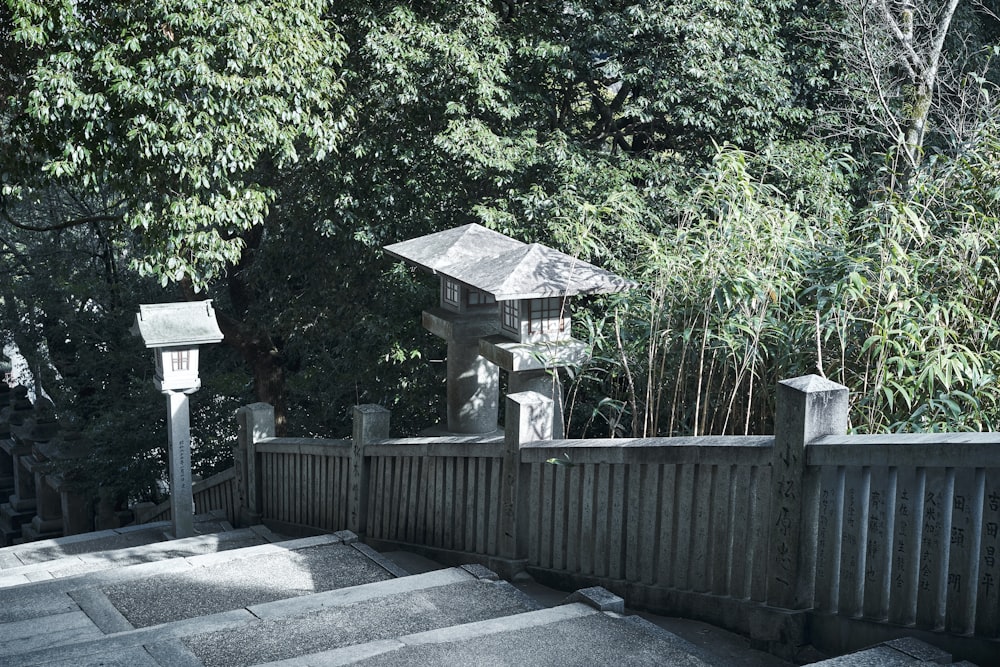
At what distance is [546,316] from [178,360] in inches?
135

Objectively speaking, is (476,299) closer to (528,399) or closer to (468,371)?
(468,371)

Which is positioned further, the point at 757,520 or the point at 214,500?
the point at 214,500

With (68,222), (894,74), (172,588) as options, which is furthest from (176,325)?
(894,74)

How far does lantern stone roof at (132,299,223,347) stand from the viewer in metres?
6.88

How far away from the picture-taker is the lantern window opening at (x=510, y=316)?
482cm

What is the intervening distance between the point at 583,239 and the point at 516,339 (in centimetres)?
60

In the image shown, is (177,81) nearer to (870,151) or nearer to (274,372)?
(274,372)

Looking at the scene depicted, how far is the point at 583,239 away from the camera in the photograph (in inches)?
189

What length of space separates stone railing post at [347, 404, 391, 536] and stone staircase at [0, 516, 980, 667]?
0.82 ft

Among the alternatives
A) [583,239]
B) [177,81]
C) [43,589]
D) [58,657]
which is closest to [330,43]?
[177,81]

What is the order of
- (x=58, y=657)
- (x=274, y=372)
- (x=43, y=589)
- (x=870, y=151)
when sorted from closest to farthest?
(x=58, y=657) → (x=43, y=589) → (x=870, y=151) → (x=274, y=372)

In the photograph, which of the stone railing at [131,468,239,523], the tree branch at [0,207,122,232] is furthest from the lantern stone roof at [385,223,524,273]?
the tree branch at [0,207,122,232]

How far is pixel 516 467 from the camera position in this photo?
13.9 feet

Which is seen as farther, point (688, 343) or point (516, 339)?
point (516, 339)
